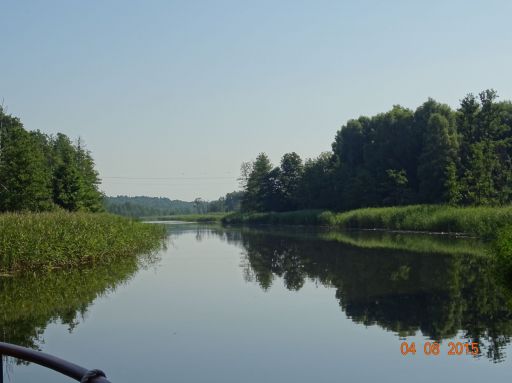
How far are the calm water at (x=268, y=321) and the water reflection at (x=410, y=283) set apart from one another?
47 mm

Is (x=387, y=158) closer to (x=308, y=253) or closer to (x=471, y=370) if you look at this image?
(x=308, y=253)

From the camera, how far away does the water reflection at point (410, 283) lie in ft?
41.1

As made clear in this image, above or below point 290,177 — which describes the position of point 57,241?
below

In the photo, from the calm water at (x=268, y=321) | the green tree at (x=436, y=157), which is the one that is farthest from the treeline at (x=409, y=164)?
the calm water at (x=268, y=321)

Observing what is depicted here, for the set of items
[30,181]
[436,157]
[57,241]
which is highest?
[436,157]

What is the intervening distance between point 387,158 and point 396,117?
19.4 feet

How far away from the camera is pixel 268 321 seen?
14.1 m

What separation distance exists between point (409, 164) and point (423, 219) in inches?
887

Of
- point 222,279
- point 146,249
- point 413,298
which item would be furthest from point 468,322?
point 146,249

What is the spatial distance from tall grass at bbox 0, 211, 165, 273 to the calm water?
1.12 meters

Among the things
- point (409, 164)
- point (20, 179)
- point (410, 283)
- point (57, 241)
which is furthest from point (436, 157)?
point (57, 241)
